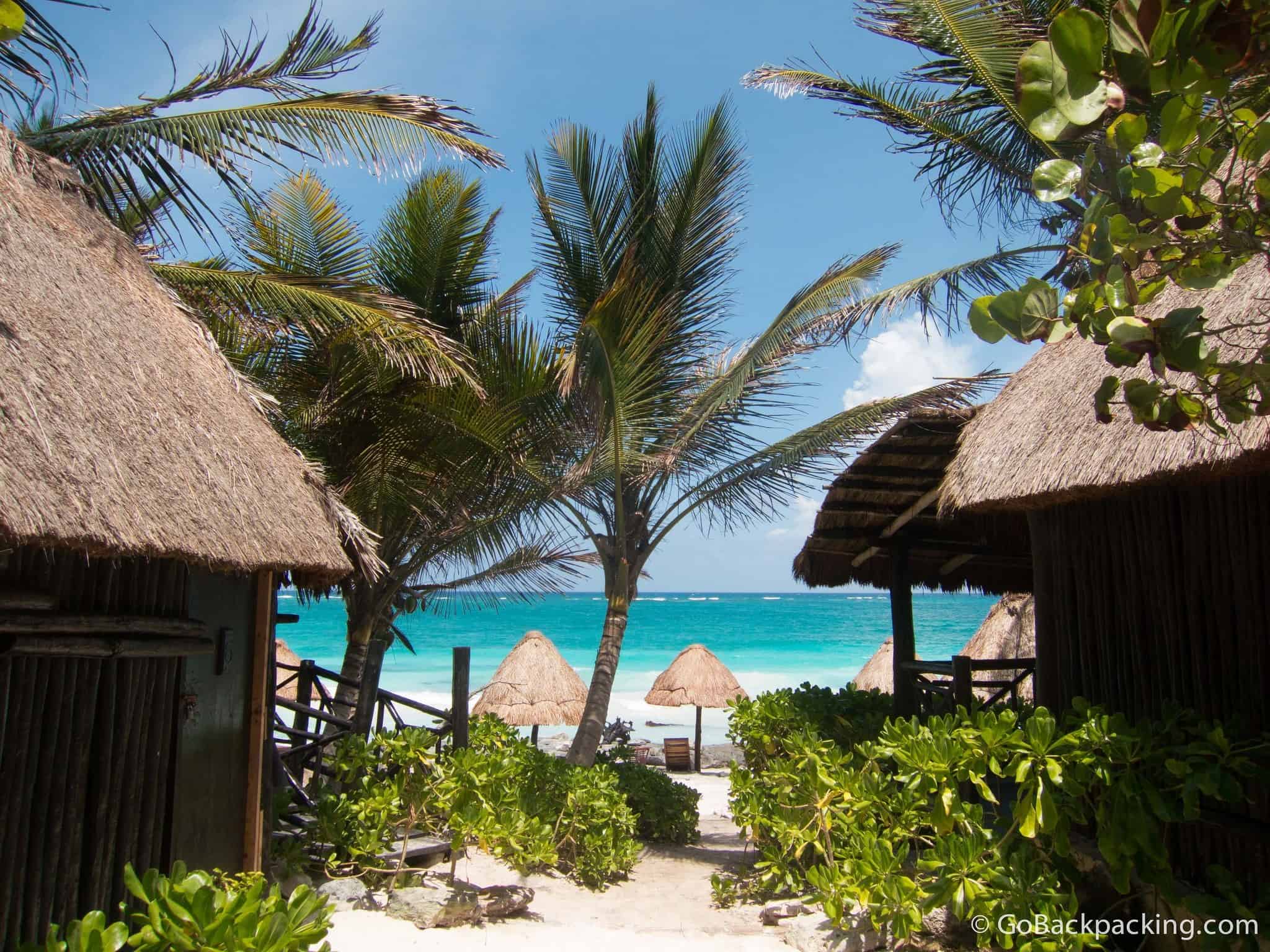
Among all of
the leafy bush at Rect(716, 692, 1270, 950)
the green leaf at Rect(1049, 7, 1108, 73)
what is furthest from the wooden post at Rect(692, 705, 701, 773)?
the green leaf at Rect(1049, 7, 1108, 73)

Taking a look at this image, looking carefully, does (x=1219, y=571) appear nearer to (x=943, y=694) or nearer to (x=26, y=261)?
(x=943, y=694)

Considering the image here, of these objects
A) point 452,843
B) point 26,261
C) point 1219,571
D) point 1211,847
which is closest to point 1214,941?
point 1211,847

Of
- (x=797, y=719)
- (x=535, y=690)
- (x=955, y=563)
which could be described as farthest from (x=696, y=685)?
(x=797, y=719)

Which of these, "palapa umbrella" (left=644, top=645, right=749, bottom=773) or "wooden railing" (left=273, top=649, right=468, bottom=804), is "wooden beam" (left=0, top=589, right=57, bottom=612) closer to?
"wooden railing" (left=273, top=649, right=468, bottom=804)

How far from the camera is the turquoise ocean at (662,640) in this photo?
36.0 meters

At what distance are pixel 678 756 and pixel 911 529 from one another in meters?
10.2

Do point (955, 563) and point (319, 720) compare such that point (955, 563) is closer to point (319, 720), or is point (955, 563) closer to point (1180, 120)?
point (319, 720)

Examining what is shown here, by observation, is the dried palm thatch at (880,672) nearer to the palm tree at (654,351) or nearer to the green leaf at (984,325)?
the palm tree at (654,351)

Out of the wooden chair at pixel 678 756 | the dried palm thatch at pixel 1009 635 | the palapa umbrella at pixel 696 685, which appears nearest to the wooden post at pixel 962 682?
the dried palm thatch at pixel 1009 635

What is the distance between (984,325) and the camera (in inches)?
84.4

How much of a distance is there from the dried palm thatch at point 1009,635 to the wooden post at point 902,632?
5.80 meters

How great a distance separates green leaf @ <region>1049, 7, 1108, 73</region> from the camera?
1.75 meters

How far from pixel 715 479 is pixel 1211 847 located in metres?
4.96

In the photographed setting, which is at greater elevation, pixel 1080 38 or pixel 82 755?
pixel 1080 38
